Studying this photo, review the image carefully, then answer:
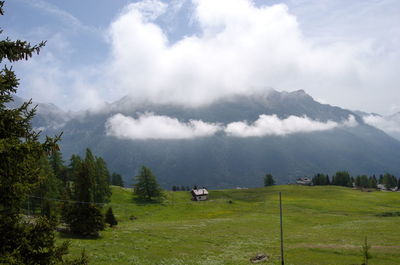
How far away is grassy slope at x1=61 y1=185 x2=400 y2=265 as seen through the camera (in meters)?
41.7

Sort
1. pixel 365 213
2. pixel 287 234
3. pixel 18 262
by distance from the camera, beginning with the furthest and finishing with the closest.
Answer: pixel 365 213, pixel 287 234, pixel 18 262

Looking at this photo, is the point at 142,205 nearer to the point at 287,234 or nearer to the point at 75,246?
the point at 287,234

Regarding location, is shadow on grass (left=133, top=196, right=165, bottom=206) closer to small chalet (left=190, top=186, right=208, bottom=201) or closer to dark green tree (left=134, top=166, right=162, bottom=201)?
dark green tree (left=134, top=166, right=162, bottom=201)

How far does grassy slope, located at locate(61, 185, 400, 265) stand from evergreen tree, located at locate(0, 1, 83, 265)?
26351 millimetres

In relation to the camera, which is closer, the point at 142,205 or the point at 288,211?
the point at 288,211

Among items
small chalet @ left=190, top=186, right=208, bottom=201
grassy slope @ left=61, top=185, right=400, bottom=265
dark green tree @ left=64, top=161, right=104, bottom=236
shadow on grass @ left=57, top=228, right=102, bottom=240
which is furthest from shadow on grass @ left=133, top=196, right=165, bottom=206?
dark green tree @ left=64, top=161, right=104, bottom=236

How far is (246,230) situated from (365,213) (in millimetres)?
47582

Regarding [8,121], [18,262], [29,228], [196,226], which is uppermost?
[8,121]

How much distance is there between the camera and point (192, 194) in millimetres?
146000

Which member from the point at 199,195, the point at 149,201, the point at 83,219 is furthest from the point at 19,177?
the point at 199,195

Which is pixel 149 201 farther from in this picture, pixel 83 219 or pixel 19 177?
pixel 19 177

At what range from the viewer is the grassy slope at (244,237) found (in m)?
41.7

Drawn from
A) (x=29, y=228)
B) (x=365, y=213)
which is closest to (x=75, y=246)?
(x=29, y=228)

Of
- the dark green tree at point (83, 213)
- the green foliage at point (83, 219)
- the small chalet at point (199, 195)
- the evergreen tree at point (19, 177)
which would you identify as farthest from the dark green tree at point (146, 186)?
the evergreen tree at point (19, 177)
